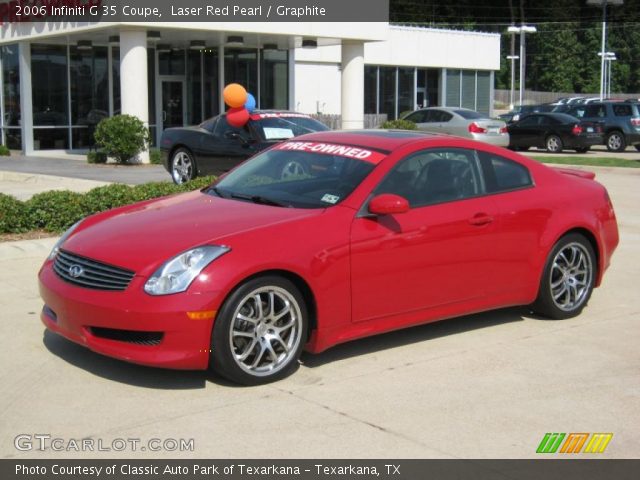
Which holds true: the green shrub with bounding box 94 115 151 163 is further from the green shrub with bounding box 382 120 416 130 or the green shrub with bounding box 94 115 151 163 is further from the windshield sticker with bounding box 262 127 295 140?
the windshield sticker with bounding box 262 127 295 140

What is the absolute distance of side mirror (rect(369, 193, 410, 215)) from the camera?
19.2 feet

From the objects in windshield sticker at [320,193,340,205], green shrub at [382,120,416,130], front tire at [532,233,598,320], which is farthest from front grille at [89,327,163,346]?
green shrub at [382,120,416,130]

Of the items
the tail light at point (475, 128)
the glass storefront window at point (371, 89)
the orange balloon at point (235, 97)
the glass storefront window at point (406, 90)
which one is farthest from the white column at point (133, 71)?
the glass storefront window at point (406, 90)

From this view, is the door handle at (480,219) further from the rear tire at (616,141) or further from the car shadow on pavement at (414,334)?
the rear tire at (616,141)

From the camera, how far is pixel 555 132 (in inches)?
1154

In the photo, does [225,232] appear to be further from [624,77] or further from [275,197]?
[624,77]

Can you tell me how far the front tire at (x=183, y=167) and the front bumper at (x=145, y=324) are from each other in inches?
412

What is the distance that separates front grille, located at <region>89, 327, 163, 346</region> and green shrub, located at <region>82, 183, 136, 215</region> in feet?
18.0

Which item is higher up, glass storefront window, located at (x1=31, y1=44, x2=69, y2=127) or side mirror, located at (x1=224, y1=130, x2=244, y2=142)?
glass storefront window, located at (x1=31, y1=44, x2=69, y2=127)

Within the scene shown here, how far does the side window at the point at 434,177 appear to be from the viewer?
6.24 meters

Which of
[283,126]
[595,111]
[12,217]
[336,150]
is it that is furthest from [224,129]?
[595,111]

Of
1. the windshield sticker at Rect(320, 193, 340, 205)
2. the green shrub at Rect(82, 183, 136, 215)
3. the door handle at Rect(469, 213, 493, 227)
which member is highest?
the windshield sticker at Rect(320, 193, 340, 205)

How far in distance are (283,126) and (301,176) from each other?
8.38 meters

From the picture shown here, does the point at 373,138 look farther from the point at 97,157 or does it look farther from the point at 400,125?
the point at 400,125
